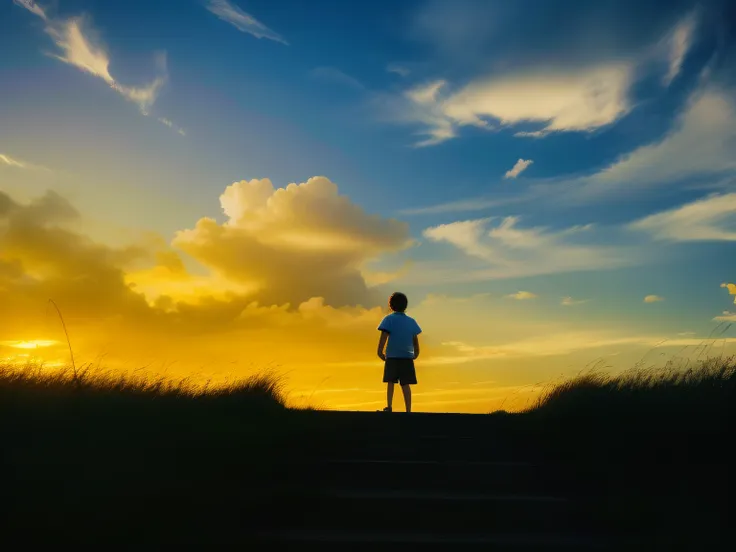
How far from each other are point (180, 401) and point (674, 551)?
19.9ft

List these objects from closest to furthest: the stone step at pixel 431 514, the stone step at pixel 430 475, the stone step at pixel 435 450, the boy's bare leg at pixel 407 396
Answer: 1. the stone step at pixel 431 514
2. the stone step at pixel 430 475
3. the stone step at pixel 435 450
4. the boy's bare leg at pixel 407 396

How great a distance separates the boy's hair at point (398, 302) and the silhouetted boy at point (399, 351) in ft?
0.47

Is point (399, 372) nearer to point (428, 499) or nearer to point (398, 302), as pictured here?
point (398, 302)

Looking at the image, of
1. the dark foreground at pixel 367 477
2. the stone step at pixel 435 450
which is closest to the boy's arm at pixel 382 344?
the dark foreground at pixel 367 477

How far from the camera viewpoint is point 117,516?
14.4 feet

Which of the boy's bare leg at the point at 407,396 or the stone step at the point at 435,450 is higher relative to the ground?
the boy's bare leg at the point at 407,396

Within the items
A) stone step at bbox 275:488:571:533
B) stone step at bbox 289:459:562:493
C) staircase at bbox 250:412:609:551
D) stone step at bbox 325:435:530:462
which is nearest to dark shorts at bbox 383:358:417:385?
staircase at bbox 250:412:609:551

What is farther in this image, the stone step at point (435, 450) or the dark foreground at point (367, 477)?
the stone step at point (435, 450)

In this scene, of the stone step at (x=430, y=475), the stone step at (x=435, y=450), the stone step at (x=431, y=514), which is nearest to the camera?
the stone step at (x=431, y=514)

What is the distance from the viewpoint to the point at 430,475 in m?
5.64

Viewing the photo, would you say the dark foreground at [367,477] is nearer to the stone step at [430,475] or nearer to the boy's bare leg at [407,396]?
the stone step at [430,475]

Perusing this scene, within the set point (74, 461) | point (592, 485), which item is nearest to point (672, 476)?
point (592, 485)

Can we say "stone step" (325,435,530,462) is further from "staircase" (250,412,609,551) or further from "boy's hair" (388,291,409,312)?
"boy's hair" (388,291,409,312)

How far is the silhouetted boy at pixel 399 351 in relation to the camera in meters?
9.43
